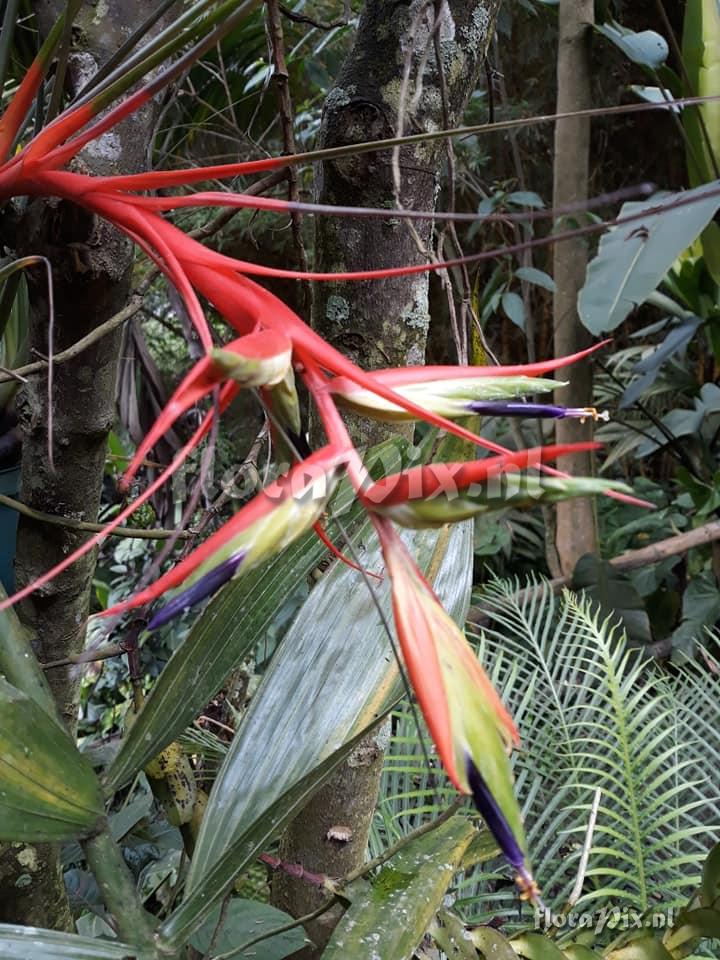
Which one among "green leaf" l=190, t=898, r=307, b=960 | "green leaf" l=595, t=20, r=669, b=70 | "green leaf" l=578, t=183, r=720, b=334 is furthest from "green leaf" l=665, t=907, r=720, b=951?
"green leaf" l=595, t=20, r=669, b=70

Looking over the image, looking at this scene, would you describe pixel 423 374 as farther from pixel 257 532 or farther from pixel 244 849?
pixel 244 849

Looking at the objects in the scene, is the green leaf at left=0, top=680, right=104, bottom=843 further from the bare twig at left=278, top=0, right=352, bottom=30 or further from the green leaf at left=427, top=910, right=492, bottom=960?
the bare twig at left=278, top=0, right=352, bottom=30

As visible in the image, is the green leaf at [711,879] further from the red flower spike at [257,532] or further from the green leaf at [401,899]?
the red flower spike at [257,532]

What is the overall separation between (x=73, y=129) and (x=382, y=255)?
0.25 m

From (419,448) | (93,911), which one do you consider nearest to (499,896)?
(93,911)

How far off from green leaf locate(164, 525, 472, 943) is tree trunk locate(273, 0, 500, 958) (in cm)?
13

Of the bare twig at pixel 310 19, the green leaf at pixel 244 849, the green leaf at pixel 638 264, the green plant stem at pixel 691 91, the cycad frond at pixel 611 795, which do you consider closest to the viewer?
the green leaf at pixel 244 849

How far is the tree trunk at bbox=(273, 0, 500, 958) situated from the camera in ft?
1.53

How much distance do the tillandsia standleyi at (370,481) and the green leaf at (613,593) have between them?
4.23 feet

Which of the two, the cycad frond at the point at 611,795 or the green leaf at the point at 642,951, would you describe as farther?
the cycad frond at the point at 611,795

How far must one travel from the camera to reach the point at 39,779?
0.27 meters

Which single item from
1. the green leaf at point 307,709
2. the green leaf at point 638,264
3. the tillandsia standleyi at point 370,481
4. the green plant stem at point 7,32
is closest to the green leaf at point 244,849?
the green leaf at point 307,709

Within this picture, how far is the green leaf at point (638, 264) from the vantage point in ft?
3.17

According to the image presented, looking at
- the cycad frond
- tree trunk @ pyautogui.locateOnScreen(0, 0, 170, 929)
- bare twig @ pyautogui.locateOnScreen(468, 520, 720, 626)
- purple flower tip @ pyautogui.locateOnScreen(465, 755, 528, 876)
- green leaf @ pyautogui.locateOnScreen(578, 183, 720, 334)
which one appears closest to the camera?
purple flower tip @ pyautogui.locateOnScreen(465, 755, 528, 876)
